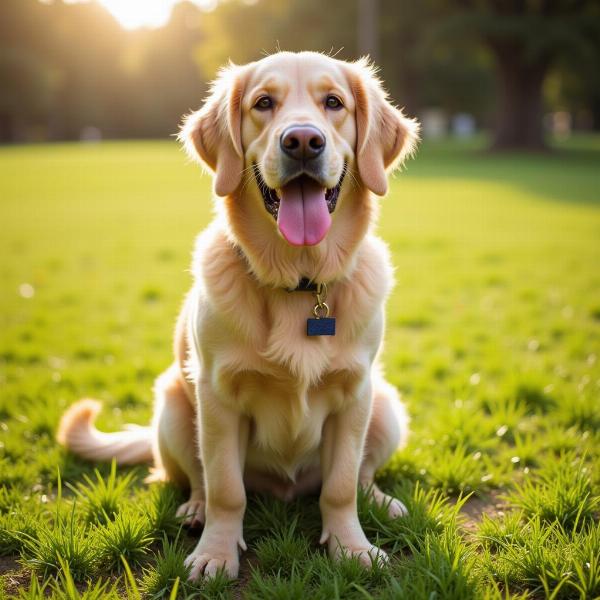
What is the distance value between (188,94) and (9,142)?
16.7 m

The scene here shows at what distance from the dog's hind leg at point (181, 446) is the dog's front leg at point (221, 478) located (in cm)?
22

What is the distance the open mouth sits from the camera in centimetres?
248

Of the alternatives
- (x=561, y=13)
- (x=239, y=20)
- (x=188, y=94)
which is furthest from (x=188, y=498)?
(x=188, y=94)

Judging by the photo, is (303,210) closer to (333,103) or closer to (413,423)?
(333,103)

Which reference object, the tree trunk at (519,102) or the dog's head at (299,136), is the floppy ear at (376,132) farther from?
the tree trunk at (519,102)

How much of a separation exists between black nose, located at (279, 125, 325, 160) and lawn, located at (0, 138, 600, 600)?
1.46 m

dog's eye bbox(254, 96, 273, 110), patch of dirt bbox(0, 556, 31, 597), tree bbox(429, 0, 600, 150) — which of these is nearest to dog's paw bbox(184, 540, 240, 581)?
patch of dirt bbox(0, 556, 31, 597)

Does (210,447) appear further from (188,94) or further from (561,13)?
(188,94)

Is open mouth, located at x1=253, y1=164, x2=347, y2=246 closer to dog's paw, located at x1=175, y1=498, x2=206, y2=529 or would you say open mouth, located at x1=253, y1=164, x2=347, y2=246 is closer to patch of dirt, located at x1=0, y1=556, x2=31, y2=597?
dog's paw, located at x1=175, y1=498, x2=206, y2=529

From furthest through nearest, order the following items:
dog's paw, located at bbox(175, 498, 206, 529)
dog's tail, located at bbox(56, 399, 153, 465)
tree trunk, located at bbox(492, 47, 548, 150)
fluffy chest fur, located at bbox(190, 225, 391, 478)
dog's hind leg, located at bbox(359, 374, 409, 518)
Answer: tree trunk, located at bbox(492, 47, 548, 150) < dog's tail, located at bbox(56, 399, 153, 465) < dog's hind leg, located at bbox(359, 374, 409, 518) < dog's paw, located at bbox(175, 498, 206, 529) < fluffy chest fur, located at bbox(190, 225, 391, 478)

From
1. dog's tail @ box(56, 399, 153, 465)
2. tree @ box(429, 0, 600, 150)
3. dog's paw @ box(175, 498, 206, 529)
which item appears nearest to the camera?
dog's paw @ box(175, 498, 206, 529)

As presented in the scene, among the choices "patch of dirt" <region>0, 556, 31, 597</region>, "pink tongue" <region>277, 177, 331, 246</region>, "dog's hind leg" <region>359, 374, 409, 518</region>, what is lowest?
"patch of dirt" <region>0, 556, 31, 597</region>

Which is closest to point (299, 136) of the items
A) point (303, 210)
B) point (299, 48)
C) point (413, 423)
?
point (303, 210)

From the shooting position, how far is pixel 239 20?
3522cm
